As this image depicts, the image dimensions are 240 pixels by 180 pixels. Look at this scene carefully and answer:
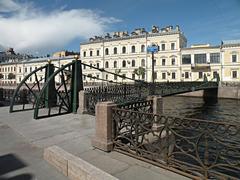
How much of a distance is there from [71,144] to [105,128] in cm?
121

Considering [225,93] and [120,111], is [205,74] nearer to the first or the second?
[225,93]

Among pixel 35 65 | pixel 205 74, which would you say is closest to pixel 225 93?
pixel 205 74

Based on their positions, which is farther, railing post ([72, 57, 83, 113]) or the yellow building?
the yellow building

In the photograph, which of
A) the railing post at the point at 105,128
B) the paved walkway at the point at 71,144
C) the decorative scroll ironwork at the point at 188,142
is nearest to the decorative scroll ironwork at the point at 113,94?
the paved walkway at the point at 71,144

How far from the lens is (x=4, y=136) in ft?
23.3

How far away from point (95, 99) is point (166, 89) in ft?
32.7

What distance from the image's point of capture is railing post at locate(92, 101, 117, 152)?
5.48 meters

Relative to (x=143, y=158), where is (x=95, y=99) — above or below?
above

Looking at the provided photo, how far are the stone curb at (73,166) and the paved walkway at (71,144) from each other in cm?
15

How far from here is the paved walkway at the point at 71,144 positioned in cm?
424

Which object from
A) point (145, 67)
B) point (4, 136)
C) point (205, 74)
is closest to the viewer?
point (4, 136)

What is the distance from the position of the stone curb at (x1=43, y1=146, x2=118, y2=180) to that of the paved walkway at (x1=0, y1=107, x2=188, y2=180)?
155 mm

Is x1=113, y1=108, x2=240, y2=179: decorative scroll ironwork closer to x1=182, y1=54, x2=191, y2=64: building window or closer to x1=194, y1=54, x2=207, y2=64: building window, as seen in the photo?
x1=194, y1=54, x2=207, y2=64: building window

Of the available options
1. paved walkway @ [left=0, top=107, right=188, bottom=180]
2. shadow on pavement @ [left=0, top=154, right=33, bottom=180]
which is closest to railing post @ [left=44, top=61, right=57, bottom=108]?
paved walkway @ [left=0, top=107, right=188, bottom=180]
